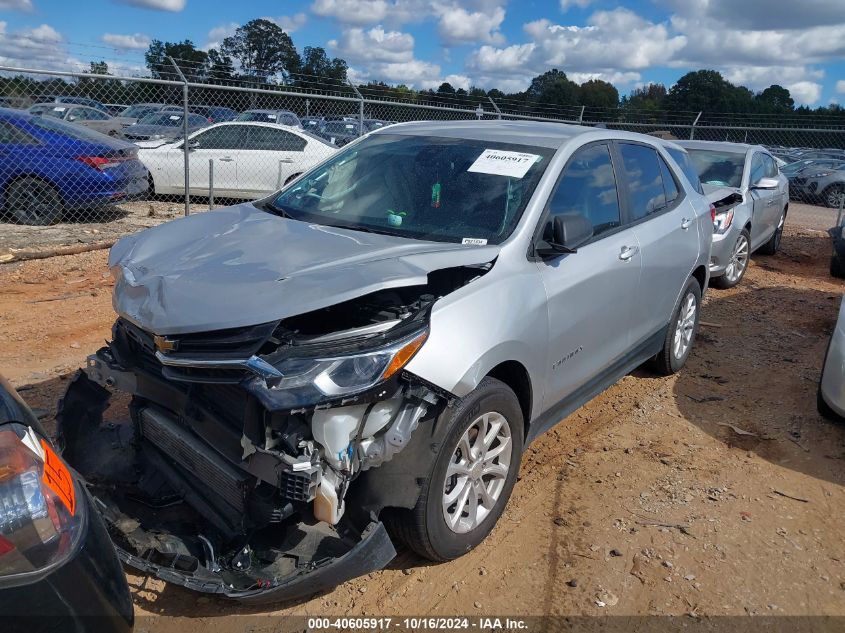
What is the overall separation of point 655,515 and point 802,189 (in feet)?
62.7

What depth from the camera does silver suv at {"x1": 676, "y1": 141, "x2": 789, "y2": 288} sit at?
8.09 meters

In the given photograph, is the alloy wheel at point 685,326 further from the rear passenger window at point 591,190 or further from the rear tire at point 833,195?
the rear tire at point 833,195

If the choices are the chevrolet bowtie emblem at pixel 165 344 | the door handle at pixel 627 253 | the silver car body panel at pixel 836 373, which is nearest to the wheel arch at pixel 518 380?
the door handle at pixel 627 253

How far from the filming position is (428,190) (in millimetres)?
3842

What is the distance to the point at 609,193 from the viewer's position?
430 centimetres

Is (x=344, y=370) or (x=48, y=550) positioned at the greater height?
(x=344, y=370)

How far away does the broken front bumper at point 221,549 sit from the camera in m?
2.58

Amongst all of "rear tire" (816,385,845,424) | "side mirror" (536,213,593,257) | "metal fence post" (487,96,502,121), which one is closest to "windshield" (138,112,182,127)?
"metal fence post" (487,96,502,121)

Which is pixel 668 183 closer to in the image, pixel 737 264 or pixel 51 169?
pixel 737 264

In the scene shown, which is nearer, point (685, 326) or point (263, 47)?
point (685, 326)

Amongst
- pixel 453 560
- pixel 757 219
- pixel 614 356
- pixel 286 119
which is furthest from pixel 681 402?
pixel 286 119

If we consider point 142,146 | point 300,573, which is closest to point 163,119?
point 142,146

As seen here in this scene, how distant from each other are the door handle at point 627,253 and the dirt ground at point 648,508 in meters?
1.16

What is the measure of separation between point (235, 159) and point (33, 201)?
3373 millimetres
